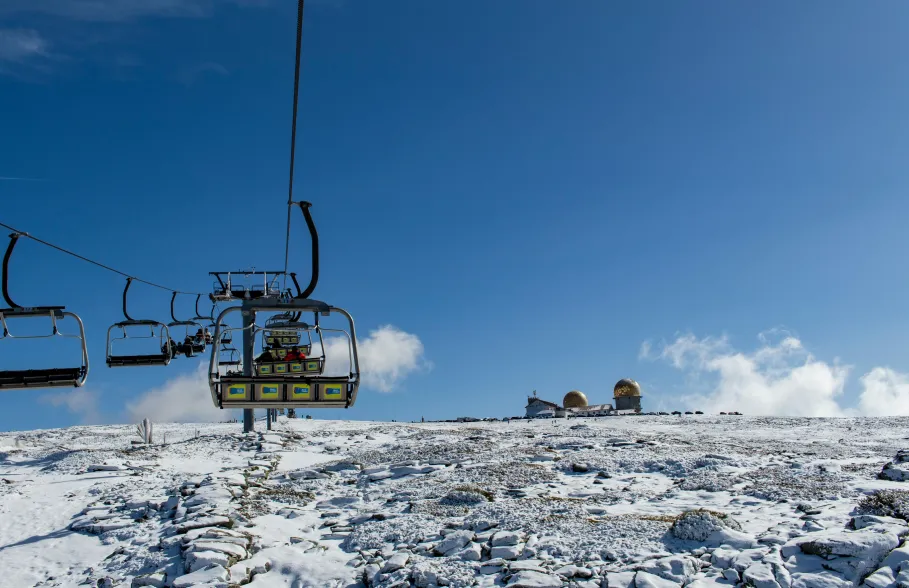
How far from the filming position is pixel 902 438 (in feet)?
87.2

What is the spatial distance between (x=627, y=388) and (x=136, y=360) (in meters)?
55.2

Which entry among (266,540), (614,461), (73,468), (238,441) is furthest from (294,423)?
(266,540)

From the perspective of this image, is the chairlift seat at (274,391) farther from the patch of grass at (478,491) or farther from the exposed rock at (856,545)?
the exposed rock at (856,545)

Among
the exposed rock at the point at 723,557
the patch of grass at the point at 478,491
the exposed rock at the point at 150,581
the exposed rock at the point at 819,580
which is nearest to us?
the exposed rock at the point at 819,580

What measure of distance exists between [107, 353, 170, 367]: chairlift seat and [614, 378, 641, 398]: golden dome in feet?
179

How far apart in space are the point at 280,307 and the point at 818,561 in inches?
335

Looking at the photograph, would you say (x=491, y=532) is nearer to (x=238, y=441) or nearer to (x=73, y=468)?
(x=73, y=468)

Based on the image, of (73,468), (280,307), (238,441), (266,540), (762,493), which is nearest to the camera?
(280,307)

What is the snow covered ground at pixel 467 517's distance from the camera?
9.51m

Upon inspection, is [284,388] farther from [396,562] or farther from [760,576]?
[760,576]

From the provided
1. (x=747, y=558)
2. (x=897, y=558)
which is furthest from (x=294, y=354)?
(x=897, y=558)

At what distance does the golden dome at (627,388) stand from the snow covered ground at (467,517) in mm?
43304

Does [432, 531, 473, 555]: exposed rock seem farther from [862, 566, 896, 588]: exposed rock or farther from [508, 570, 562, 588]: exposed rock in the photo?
[862, 566, 896, 588]: exposed rock

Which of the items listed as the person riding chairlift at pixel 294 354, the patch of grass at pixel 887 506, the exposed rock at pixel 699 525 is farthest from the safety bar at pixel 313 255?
the patch of grass at pixel 887 506
